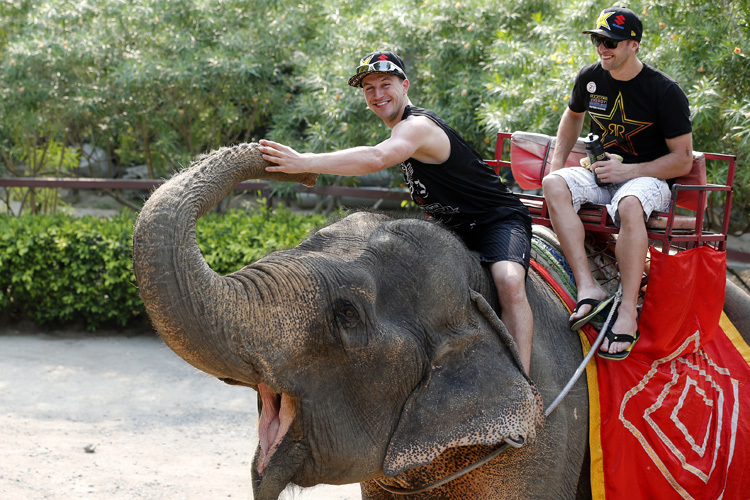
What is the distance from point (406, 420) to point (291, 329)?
1.55 ft

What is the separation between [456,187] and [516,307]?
0.45 m

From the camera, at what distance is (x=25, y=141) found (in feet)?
30.6

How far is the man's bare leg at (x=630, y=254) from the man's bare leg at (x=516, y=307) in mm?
372

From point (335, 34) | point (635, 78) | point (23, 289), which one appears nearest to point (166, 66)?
point (335, 34)

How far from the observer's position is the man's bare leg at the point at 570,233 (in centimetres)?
293

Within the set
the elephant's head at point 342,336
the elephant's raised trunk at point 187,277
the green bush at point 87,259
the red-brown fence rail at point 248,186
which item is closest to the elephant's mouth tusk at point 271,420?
the elephant's head at point 342,336

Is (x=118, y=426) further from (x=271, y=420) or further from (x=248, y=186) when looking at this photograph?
(x=271, y=420)

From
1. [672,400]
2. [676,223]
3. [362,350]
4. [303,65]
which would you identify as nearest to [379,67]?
[362,350]

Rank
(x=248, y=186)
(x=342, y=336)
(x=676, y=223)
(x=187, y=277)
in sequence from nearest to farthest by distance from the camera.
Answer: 1. (x=187, y=277)
2. (x=342, y=336)
3. (x=676, y=223)
4. (x=248, y=186)

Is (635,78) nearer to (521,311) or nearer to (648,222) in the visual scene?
(648,222)

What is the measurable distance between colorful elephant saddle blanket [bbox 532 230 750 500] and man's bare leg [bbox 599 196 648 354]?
8cm

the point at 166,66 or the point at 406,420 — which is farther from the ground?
the point at 166,66

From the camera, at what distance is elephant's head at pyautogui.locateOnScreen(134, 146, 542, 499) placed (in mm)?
1911

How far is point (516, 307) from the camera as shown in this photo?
2576 mm
